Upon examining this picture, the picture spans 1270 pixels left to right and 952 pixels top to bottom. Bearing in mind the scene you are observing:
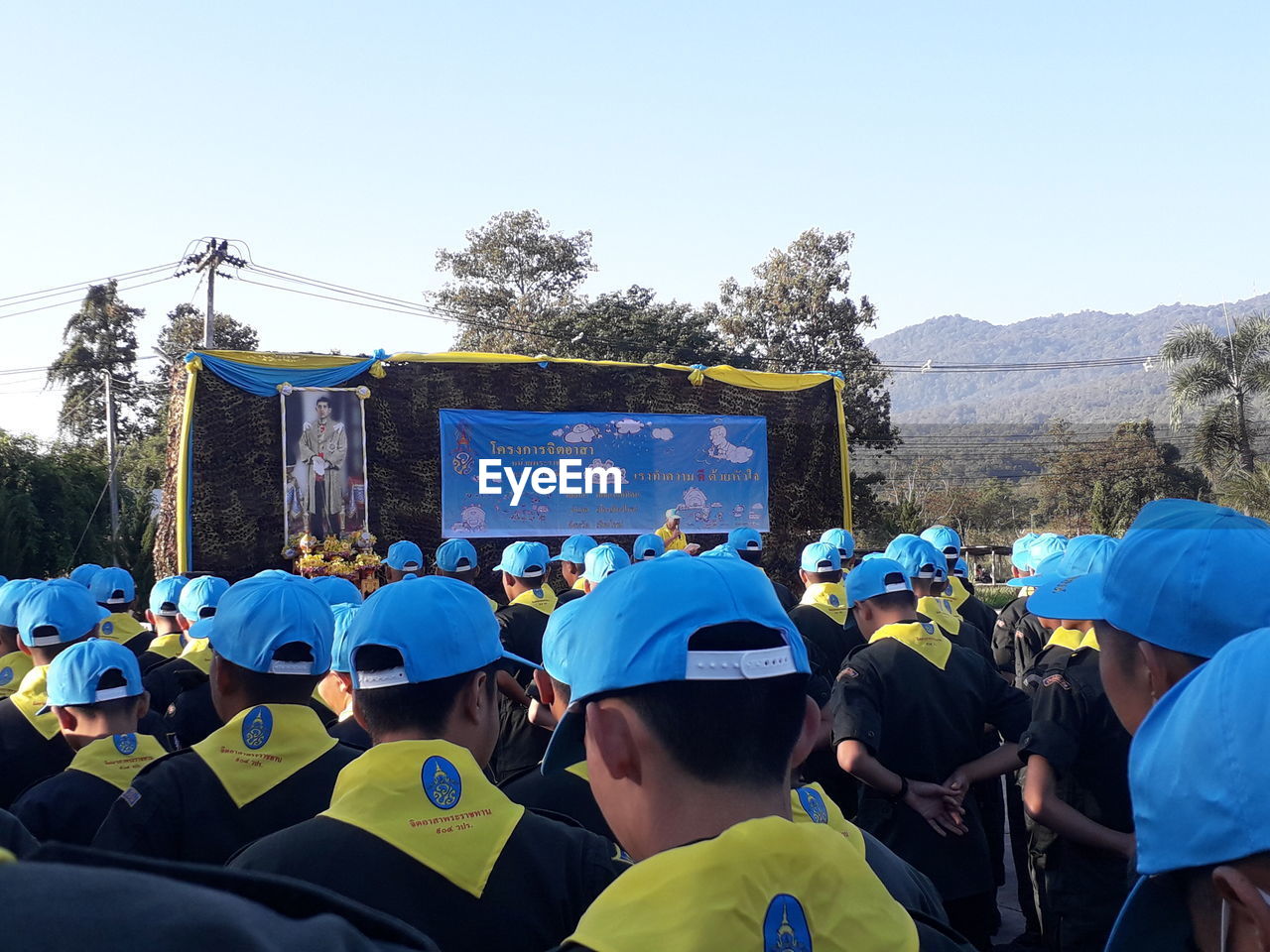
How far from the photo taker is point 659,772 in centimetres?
155

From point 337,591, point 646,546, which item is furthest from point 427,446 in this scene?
point 337,591

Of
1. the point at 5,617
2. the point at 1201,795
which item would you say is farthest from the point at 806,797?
the point at 5,617

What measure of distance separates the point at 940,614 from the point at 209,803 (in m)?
3.66

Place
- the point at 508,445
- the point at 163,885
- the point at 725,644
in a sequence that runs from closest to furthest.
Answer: the point at 163,885, the point at 725,644, the point at 508,445

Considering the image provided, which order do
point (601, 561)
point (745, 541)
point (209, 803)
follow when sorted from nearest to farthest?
point (209, 803), point (601, 561), point (745, 541)

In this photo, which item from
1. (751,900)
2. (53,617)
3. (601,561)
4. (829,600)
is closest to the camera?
(751,900)

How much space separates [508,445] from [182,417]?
13.9ft

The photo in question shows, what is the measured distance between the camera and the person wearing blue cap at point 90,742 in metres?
3.33

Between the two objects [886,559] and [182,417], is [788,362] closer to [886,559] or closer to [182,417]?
[182,417]

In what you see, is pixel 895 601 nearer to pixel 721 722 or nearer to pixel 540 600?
pixel 540 600

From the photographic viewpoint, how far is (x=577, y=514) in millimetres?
15562

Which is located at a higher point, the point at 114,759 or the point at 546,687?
the point at 546,687

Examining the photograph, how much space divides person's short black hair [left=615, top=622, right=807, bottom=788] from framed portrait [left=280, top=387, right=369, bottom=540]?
43.6ft

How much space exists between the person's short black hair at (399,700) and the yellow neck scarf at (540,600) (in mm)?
4012
